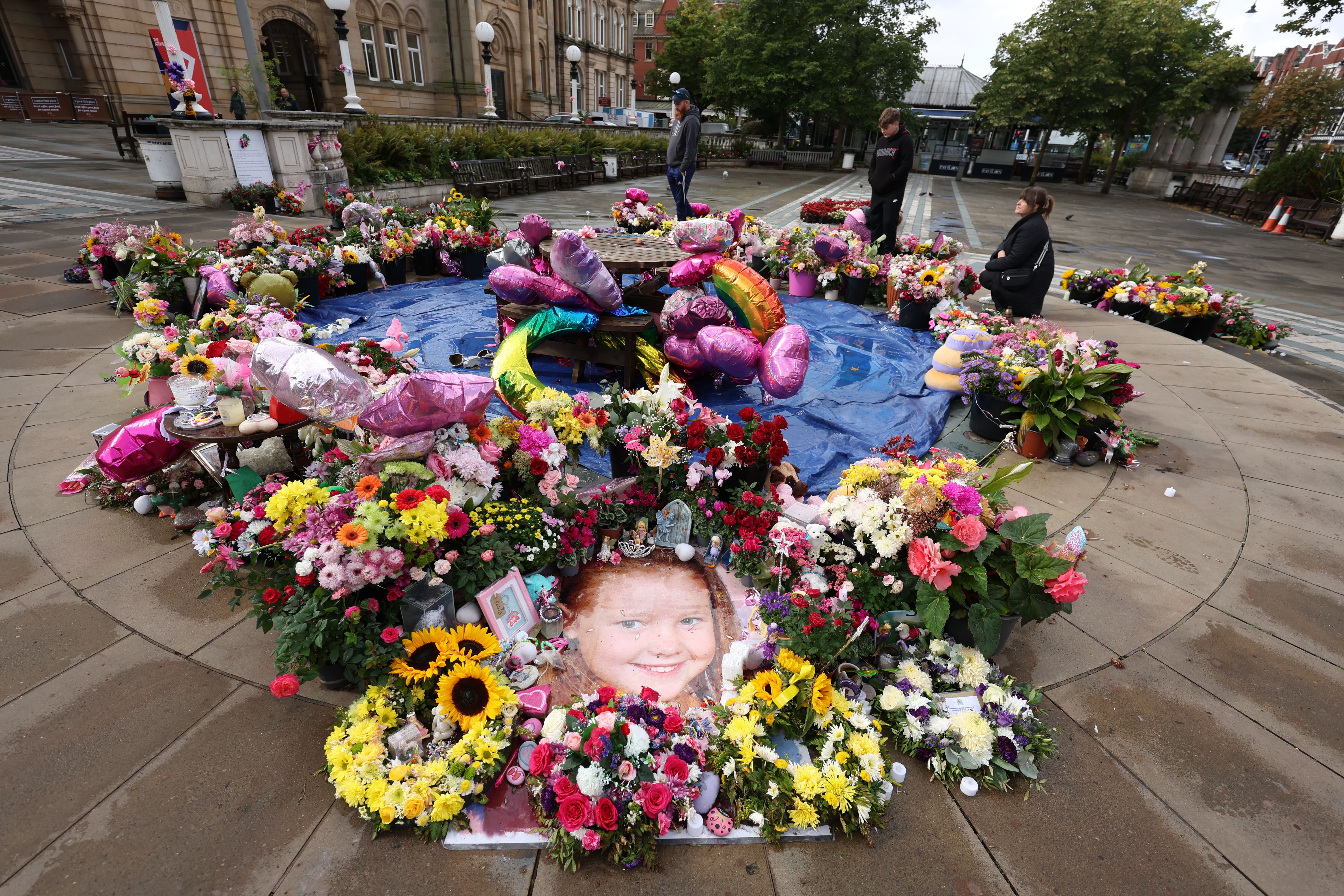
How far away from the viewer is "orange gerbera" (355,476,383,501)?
8.50ft

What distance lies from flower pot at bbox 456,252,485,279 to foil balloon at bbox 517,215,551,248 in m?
2.81

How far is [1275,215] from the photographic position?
2106cm

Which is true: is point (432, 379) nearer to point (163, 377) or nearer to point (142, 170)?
point (163, 377)

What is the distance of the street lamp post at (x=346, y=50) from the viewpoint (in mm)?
13930

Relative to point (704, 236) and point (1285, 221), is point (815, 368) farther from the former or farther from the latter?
point (1285, 221)

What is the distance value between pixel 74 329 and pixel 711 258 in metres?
6.47

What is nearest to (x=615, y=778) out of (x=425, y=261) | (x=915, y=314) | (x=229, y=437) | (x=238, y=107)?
(x=229, y=437)

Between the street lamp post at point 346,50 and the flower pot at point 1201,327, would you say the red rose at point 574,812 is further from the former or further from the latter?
the street lamp post at point 346,50

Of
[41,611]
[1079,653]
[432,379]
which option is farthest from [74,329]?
[1079,653]


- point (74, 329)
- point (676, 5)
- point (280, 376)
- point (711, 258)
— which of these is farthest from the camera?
point (676, 5)

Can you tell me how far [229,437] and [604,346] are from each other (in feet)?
9.85

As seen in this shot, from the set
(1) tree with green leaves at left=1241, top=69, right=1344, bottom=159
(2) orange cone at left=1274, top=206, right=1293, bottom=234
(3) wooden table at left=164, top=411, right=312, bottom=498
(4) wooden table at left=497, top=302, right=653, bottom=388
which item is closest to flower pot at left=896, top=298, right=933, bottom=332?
(4) wooden table at left=497, top=302, right=653, bottom=388

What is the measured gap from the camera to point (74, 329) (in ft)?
19.8

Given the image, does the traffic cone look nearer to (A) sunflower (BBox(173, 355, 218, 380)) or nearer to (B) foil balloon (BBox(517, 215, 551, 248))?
(B) foil balloon (BBox(517, 215, 551, 248))
